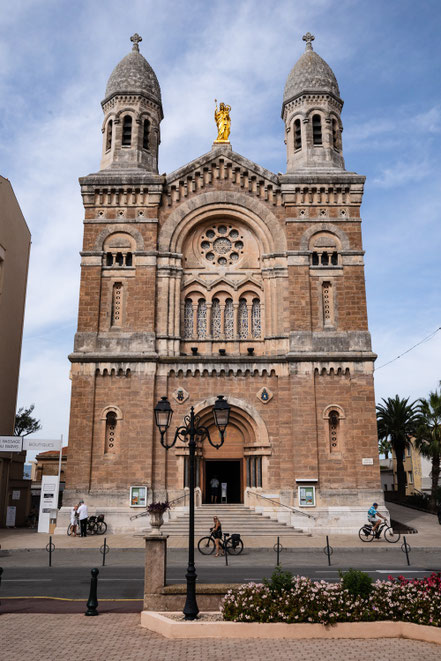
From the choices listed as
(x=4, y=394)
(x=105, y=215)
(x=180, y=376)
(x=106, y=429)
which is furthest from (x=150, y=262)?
(x=4, y=394)

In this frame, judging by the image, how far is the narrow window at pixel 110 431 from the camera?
2891cm

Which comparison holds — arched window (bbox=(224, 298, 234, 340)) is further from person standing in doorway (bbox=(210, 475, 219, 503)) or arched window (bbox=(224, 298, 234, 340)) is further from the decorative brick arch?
person standing in doorway (bbox=(210, 475, 219, 503))

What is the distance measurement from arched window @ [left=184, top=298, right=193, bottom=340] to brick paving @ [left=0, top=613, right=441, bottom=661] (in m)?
21.0

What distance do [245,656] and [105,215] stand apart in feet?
85.5

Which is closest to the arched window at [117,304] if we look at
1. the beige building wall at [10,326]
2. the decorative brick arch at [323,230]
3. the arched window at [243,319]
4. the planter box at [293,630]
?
the arched window at [243,319]

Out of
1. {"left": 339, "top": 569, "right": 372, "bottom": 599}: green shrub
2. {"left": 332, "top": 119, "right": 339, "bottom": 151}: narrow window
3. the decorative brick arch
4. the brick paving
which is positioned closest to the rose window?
the decorative brick arch

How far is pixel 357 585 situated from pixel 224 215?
2460 cm

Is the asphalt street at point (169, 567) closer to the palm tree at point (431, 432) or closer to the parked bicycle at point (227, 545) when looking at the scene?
the parked bicycle at point (227, 545)

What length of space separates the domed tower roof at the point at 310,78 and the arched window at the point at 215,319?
13221 millimetres

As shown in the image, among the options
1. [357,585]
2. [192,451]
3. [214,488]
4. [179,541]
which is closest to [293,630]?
[357,585]

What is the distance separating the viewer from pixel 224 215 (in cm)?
3275

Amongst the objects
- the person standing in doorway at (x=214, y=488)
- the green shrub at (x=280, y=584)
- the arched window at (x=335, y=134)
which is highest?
the arched window at (x=335, y=134)

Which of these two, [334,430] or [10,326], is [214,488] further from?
[10,326]

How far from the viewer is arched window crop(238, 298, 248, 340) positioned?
31469 mm
